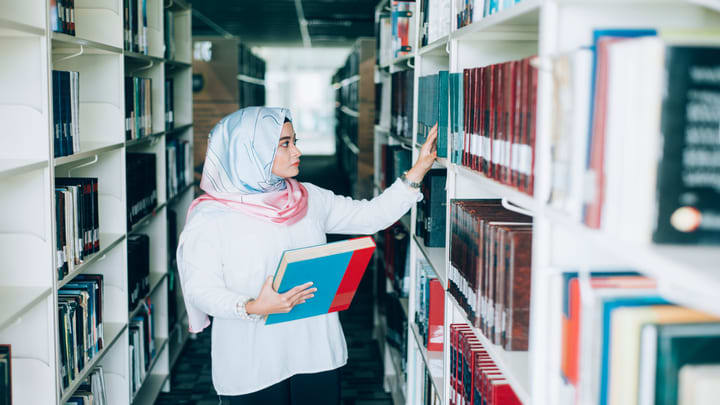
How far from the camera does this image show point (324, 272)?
2051 millimetres

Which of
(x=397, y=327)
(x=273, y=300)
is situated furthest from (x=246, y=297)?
(x=397, y=327)

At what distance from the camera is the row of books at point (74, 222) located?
2219mm

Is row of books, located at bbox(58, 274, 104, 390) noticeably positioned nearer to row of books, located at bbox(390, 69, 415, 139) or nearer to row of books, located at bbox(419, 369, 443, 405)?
row of books, located at bbox(419, 369, 443, 405)

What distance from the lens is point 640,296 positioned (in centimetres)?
99

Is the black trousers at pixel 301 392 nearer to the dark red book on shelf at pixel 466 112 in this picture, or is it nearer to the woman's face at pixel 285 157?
the woman's face at pixel 285 157

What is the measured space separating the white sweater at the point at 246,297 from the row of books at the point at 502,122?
0.74 m

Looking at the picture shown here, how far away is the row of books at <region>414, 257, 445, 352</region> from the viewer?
246 cm

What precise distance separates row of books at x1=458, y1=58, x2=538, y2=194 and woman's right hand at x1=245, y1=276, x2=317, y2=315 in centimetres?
63

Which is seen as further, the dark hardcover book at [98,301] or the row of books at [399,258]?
the row of books at [399,258]

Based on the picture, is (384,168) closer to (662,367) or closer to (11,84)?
(11,84)

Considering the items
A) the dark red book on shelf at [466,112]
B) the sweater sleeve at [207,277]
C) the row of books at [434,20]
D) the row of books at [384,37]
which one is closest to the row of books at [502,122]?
the dark red book on shelf at [466,112]

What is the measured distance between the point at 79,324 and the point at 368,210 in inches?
43.0

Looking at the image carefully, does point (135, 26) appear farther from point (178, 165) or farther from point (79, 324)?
point (79, 324)

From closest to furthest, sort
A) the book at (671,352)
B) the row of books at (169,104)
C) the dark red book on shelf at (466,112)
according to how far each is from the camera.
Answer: the book at (671,352) < the dark red book on shelf at (466,112) < the row of books at (169,104)
